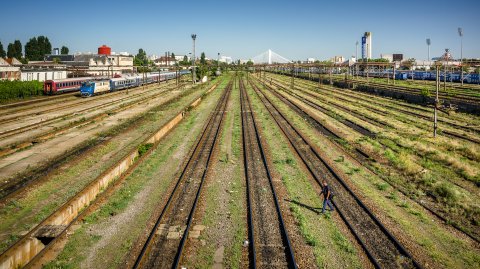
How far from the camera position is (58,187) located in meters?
16.2

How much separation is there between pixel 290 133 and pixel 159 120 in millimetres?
13771

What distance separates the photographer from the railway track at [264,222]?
33.7 ft

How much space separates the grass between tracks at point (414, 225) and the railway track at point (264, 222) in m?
3.91

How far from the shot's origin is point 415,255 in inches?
415

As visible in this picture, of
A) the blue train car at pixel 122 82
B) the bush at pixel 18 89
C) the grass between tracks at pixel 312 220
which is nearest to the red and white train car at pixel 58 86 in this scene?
the bush at pixel 18 89

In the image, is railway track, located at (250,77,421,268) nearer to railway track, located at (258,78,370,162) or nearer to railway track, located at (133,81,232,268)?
railway track, located at (258,78,370,162)

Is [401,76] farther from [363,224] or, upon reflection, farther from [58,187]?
[58,187]

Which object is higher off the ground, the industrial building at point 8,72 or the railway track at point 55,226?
the industrial building at point 8,72

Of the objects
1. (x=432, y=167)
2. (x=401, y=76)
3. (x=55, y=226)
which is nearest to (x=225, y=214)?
(x=55, y=226)

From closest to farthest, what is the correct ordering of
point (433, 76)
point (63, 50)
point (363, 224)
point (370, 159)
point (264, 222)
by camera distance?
point (363, 224), point (264, 222), point (370, 159), point (433, 76), point (63, 50)

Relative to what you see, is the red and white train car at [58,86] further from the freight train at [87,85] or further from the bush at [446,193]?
the bush at [446,193]

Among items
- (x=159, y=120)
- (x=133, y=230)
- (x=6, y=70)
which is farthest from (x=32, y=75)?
(x=133, y=230)

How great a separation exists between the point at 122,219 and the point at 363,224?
8.64m

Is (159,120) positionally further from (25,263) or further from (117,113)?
(25,263)
